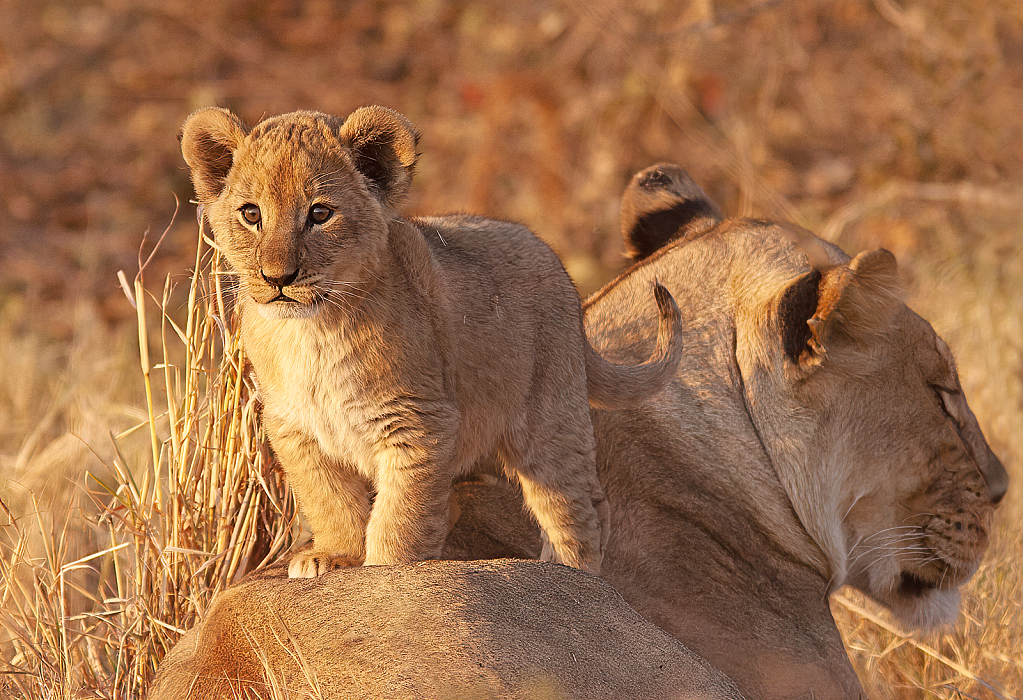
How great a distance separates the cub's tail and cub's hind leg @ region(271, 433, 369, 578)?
2.17 feet

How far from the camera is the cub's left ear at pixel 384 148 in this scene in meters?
2.39

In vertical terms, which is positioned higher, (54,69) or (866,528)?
(54,69)

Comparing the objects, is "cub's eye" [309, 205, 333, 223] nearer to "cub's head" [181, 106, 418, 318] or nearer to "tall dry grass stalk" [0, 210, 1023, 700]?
"cub's head" [181, 106, 418, 318]

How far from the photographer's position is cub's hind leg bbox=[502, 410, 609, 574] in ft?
9.06

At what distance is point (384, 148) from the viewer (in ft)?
8.01

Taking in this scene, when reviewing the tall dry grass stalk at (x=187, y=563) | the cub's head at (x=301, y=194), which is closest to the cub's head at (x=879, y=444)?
the tall dry grass stalk at (x=187, y=563)

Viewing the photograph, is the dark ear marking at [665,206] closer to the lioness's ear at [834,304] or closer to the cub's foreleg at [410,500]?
the lioness's ear at [834,304]

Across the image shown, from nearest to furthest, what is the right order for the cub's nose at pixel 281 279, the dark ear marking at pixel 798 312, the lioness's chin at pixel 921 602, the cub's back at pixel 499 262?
1. the cub's nose at pixel 281 279
2. the cub's back at pixel 499 262
3. the dark ear marking at pixel 798 312
4. the lioness's chin at pixel 921 602

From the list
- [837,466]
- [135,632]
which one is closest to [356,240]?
[135,632]

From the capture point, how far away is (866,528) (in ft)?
10.6

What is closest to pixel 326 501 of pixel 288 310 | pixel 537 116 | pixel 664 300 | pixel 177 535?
pixel 288 310

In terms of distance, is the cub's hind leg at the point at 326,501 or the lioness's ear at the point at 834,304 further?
the lioness's ear at the point at 834,304

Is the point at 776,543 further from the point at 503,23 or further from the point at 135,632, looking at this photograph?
the point at 503,23

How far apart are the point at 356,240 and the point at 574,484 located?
Result: 83 cm
